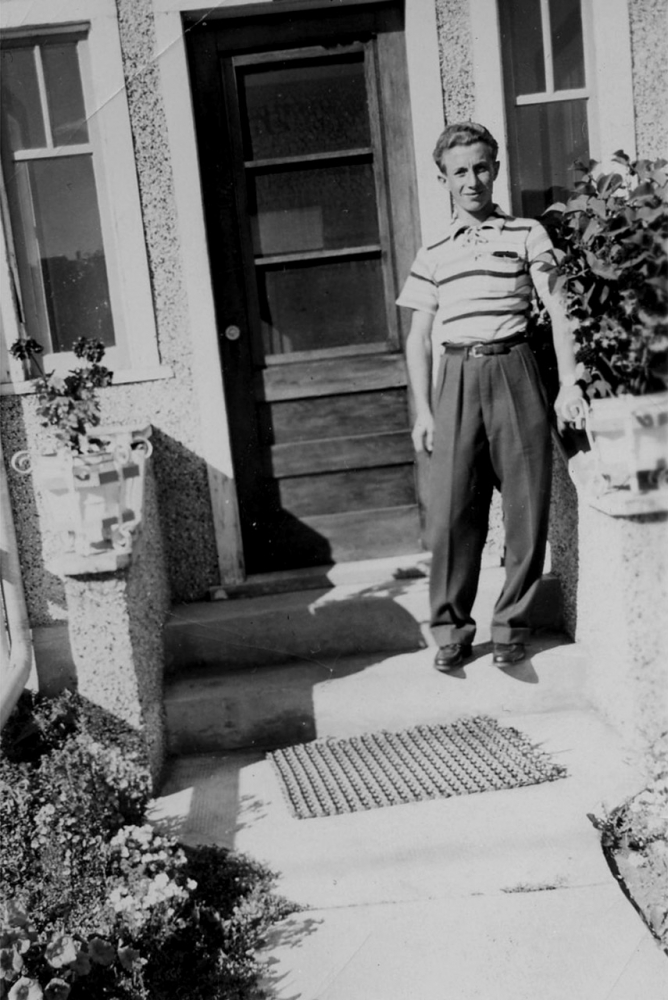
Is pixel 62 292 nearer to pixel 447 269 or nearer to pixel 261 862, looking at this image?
pixel 447 269

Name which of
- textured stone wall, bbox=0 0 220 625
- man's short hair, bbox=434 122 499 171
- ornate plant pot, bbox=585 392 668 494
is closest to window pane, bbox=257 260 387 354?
textured stone wall, bbox=0 0 220 625

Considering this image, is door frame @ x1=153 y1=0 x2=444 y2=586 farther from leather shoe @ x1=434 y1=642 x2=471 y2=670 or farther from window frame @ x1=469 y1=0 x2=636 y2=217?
leather shoe @ x1=434 y1=642 x2=471 y2=670

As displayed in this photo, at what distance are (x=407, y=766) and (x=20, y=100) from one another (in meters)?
2.68

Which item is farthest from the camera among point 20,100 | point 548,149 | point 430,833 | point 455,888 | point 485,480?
point 548,149

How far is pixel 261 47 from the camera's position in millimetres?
3381

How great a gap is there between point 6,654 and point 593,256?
7.93 ft

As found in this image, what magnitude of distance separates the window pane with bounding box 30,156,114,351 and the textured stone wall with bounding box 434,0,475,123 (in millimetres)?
1393

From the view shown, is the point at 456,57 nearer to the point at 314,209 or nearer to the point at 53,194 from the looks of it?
the point at 314,209

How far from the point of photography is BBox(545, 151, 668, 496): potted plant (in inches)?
94.9

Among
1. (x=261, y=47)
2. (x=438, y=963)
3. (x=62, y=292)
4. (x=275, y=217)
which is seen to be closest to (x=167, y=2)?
(x=261, y=47)

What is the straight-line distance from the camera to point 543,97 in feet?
10.7

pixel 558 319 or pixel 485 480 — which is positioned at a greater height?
pixel 558 319

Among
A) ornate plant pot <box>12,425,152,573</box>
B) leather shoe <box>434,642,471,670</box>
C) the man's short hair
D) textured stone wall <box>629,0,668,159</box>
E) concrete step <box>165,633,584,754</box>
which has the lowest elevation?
concrete step <box>165,633,584,754</box>

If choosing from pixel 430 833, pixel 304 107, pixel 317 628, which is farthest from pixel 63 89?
pixel 430 833
